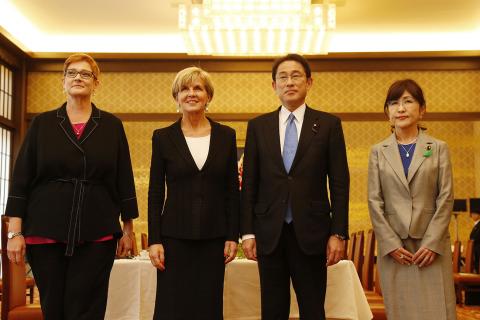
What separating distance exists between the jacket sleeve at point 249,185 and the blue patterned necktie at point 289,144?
0.13m

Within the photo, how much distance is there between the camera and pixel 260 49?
768cm

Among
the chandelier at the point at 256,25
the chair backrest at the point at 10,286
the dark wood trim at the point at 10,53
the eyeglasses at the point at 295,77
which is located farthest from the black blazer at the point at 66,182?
the dark wood trim at the point at 10,53

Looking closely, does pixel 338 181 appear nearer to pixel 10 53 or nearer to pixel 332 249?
pixel 332 249

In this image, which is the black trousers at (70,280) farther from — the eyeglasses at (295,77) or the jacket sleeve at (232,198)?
the eyeglasses at (295,77)

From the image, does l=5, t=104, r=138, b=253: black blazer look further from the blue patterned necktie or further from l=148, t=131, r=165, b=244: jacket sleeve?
the blue patterned necktie

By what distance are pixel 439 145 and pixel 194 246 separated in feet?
→ 4.00

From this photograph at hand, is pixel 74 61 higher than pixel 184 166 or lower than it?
higher

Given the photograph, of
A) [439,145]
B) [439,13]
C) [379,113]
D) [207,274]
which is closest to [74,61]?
[207,274]

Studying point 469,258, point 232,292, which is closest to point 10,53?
point 232,292

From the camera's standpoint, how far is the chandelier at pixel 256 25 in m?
6.73

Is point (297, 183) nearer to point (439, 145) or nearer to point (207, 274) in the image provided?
point (207, 274)

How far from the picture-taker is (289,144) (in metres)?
2.67

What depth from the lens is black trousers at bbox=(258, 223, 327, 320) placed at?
2.49m

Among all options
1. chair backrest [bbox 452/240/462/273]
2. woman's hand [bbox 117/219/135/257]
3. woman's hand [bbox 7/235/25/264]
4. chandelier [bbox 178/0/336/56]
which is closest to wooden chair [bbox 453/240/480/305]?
chair backrest [bbox 452/240/462/273]
